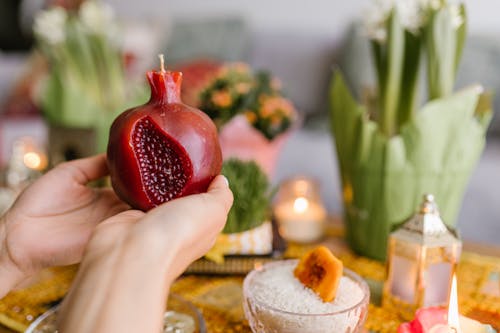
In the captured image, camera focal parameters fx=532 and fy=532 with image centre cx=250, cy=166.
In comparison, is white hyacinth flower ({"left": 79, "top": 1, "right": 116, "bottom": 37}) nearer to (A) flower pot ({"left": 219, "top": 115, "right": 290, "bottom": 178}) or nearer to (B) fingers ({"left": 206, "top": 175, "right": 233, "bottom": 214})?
(A) flower pot ({"left": 219, "top": 115, "right": 290, "bottom": 178})

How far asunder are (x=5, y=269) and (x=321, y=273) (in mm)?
436

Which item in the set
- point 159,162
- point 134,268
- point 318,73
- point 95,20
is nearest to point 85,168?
point 159,162

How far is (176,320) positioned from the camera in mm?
752

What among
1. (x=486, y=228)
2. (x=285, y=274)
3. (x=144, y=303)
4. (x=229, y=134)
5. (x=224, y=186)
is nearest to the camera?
(x=144, y=303)

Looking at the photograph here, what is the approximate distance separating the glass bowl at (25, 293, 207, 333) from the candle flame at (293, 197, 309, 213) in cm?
41

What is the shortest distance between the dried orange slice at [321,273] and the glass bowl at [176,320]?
152 mm

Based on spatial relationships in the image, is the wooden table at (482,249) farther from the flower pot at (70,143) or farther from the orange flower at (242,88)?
the flower pot at (70,143)

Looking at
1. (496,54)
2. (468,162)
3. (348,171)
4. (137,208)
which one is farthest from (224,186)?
(496,54)

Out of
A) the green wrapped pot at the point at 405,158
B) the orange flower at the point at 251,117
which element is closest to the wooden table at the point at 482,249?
the green wrapped pot at the point at 405,158

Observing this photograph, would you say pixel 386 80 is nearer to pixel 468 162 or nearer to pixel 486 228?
pixel 468 162

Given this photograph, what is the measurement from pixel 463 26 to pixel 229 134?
1.73 feet

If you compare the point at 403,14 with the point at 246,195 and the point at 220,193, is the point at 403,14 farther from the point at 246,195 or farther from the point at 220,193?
the point at 220,193

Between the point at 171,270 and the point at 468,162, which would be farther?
the point at 468,162

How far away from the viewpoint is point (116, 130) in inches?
26.0
